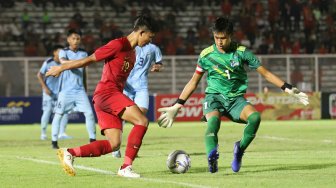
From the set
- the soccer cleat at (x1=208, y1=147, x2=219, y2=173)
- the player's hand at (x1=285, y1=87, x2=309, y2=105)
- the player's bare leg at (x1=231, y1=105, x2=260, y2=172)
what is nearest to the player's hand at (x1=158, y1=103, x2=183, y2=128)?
the soccer cleat at (x1=208, y1=147, x2=219, y2=173)

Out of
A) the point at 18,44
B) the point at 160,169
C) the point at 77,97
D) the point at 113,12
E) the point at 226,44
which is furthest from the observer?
the point at 113,12

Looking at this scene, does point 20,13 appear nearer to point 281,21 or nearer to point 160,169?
point 281,21

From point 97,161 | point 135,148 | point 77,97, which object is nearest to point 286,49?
point 77,97

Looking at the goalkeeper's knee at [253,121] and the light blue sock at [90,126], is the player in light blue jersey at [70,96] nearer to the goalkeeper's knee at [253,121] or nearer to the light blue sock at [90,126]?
the light blue sock at [90,126]

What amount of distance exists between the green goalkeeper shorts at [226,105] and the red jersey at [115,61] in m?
1.25

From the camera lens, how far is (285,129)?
26641mm

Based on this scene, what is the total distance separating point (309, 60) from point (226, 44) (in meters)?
22.0

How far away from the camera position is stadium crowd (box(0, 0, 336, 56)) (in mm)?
36750

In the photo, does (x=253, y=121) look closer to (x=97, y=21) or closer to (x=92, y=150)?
(x=92, y=150)

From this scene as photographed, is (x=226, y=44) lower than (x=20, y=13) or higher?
lower

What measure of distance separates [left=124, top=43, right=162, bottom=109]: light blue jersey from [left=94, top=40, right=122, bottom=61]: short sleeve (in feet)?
14.4

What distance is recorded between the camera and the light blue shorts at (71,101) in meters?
19.2

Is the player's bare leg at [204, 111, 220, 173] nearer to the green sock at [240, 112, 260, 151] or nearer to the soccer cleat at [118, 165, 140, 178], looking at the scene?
the green sock at [240, 112, 260, 151]

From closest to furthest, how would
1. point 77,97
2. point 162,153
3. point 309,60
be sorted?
point 162,153
point 77,97
point 309,60
